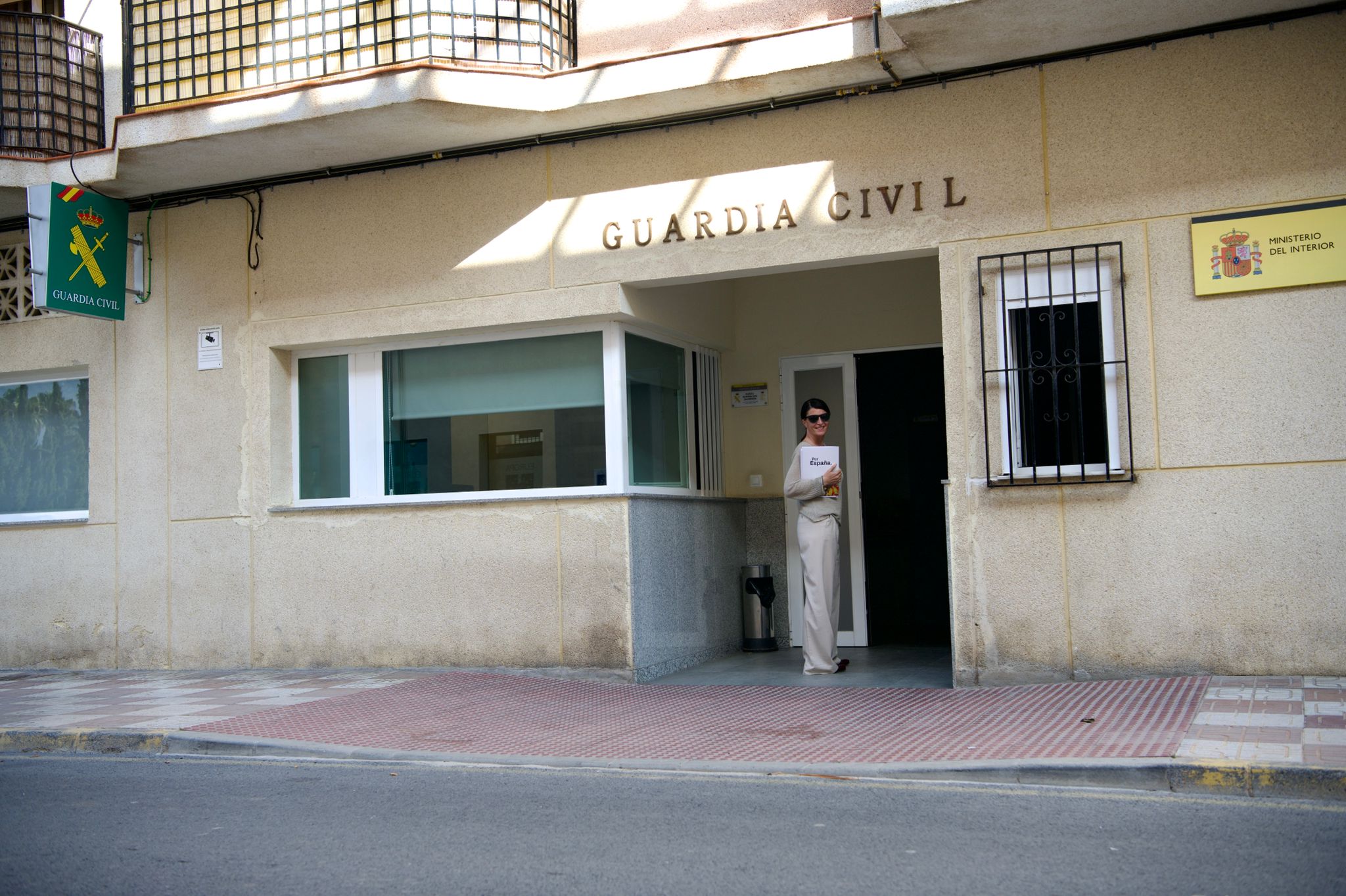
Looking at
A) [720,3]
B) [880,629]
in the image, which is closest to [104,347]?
[720,3]

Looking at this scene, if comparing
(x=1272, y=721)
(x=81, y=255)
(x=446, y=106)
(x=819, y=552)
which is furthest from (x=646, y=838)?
(x=81, y=255)

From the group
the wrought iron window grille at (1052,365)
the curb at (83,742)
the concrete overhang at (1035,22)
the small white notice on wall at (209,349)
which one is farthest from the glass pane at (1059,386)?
the small white notice on wall at (209,349)

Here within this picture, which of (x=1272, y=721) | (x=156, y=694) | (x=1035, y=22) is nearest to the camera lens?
(x=1272, y=721)

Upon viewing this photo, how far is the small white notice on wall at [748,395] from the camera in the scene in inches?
477

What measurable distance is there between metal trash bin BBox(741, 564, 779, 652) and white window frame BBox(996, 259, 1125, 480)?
338 cm

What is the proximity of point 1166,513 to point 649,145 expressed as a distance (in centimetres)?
486

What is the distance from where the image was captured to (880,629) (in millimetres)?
12094

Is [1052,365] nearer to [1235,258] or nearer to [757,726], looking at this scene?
[1235,258]

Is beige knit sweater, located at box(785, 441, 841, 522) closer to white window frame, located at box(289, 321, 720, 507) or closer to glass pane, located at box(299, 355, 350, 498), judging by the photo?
white window frame, located at box(289, 321, 720, 507)

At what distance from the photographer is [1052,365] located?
8969 millimetres

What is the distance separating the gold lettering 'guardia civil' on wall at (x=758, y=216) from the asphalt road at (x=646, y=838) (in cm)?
459

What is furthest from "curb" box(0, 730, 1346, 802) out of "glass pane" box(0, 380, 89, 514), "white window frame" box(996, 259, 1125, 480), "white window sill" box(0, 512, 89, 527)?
"glass pane" box(0, 380, 89, 514)

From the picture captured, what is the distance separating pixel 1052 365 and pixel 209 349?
762 centimetres

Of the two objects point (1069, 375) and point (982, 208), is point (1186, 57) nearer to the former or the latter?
point (982, 208)
